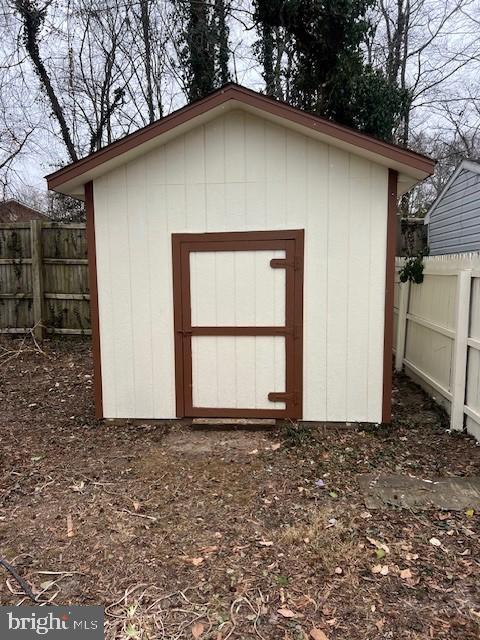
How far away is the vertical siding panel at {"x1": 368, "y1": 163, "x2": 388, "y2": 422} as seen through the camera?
4180 mm

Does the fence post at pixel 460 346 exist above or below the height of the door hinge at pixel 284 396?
above

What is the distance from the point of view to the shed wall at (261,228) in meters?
4.22

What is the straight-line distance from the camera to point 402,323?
6559 mm

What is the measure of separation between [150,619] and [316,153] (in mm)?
3830

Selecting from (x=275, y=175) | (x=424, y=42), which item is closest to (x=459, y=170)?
(x=424, y=42)

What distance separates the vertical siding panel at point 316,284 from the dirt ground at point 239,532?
13.7 inches

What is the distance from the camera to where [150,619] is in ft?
6.91

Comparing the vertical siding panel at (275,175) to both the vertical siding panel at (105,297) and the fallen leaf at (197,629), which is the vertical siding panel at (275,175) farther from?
the fallen leaf at (197,629)

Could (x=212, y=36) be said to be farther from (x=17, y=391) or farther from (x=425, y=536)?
(x=425, y=536)

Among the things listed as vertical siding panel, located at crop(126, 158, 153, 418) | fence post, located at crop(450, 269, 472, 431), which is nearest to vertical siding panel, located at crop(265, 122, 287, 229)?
vertical siding panel, located at crop(126, 158, 153, 418)

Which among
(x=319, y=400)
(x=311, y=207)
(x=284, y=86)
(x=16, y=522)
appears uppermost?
(x=284, y=86)

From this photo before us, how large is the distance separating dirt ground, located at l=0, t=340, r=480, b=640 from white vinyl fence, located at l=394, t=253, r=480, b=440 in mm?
383

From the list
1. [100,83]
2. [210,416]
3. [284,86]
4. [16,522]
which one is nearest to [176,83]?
[100,83]

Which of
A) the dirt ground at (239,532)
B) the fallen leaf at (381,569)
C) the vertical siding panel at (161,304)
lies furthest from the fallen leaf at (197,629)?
the vertical siding panel at (161,304)
